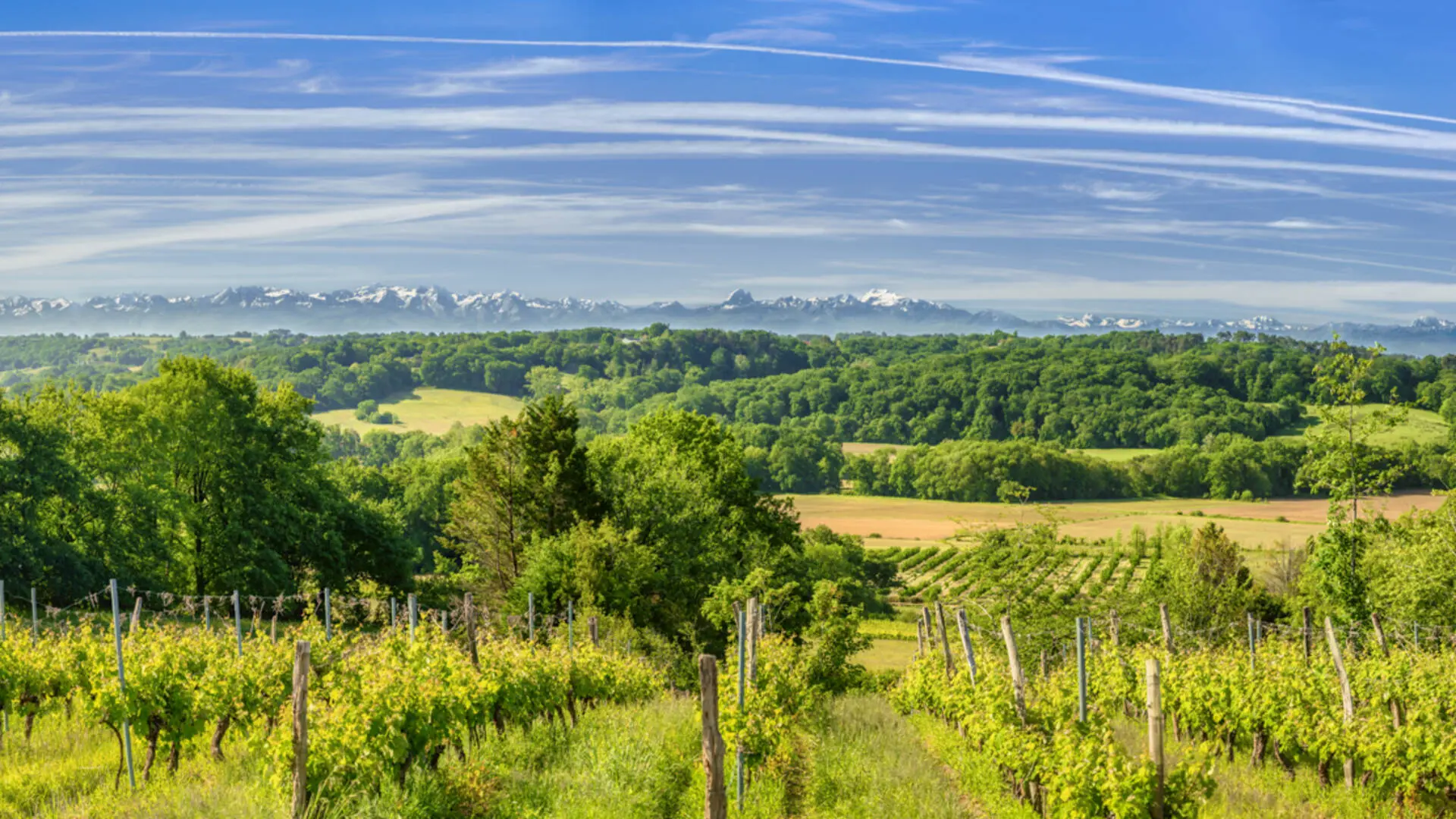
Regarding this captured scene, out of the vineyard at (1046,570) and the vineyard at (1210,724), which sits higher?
the vineyard at (1210,724)

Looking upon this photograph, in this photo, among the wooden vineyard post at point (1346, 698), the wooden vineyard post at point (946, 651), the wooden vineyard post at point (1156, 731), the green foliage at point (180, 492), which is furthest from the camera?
the green foliage at point (180, 492)

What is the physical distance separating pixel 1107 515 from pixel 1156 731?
106 meters

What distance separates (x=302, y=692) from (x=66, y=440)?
94.6 ft

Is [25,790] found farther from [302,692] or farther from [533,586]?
[533,586]

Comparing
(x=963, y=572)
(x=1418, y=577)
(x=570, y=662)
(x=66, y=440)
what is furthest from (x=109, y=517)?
(x=963, y=572)

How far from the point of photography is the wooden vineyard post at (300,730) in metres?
9.35

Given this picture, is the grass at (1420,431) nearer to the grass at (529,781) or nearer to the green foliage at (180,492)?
the green foliage at (180,492)

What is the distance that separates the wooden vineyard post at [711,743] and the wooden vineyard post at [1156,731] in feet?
12.8

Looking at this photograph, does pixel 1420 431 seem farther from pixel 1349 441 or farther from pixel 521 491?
pixel 521 491

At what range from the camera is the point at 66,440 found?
107 feet

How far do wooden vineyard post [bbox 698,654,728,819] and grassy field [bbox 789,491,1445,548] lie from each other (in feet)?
239

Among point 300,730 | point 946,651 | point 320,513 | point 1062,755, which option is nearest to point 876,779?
point 1062,755

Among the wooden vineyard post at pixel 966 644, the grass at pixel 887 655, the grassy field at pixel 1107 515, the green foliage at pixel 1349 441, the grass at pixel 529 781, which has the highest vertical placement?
the green foliage at pixel 1349 441

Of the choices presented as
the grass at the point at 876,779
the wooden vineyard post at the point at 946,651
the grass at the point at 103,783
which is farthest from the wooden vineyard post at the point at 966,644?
the grass at the point at 103,783
